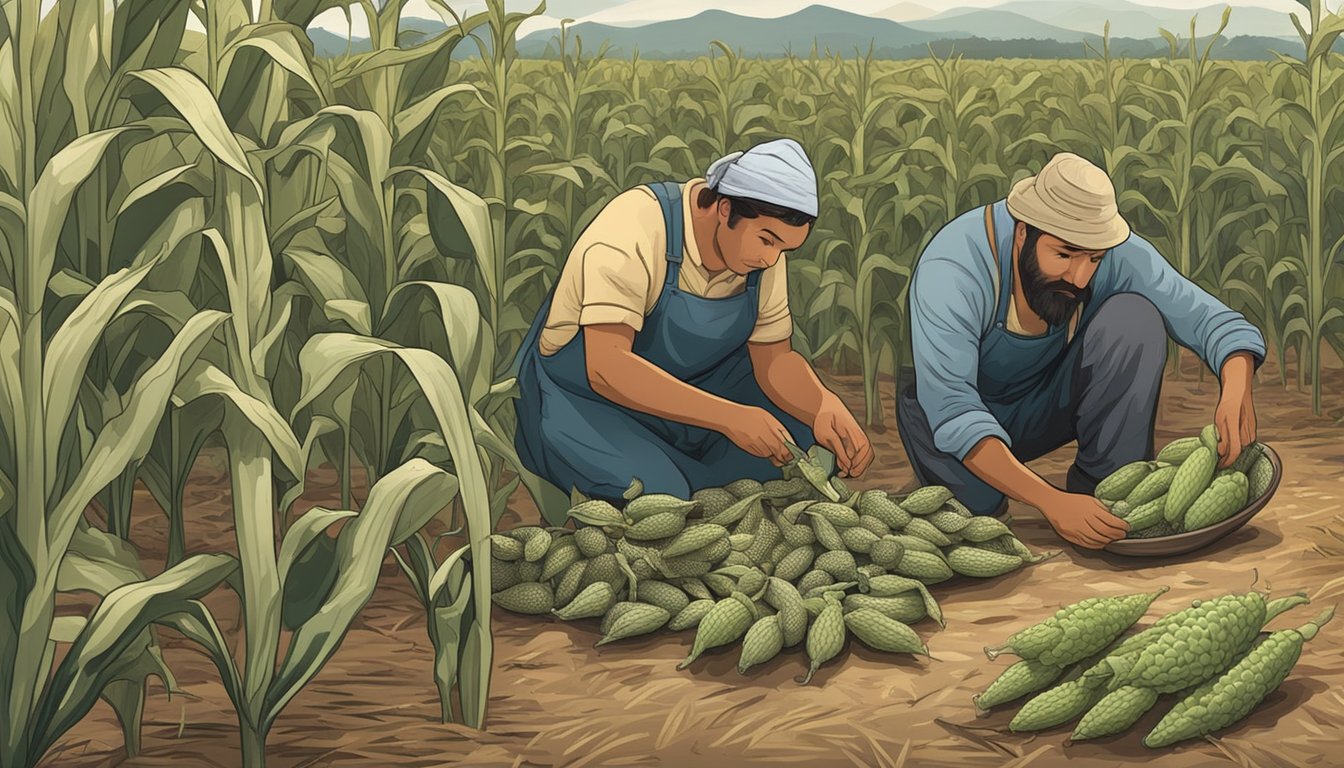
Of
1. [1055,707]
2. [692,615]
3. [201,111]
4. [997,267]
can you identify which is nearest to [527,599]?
[692,615]

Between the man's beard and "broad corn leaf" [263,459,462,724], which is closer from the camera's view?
"broad corn leaf" [263,459,462,724]

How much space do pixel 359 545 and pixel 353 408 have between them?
946 mm

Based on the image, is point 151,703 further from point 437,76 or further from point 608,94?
point 608,94

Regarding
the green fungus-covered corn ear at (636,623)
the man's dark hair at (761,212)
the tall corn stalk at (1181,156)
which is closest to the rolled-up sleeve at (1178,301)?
the man's dark hair at (761,212)

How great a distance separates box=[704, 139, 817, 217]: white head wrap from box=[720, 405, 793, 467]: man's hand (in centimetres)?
51

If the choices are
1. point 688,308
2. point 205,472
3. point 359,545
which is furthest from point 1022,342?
point 205,472

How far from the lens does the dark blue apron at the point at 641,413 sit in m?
3.39

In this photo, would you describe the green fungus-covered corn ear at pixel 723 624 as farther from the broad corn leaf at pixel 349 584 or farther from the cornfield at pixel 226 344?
the broad corn leaf at pixel 349 584

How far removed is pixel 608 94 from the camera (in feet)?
24.0

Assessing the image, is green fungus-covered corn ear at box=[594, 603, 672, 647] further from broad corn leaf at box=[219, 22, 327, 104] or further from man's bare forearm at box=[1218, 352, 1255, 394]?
man's bare forearm at box=[1218, 352, 1255, 394]

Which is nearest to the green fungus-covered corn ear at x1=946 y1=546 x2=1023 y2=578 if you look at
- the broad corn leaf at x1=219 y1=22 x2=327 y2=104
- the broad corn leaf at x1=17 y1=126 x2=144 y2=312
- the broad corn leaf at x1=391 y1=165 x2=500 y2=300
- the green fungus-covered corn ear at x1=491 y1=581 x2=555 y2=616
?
the green fungus-covered corn ear at x1=491 y1=581 x2=555 y2=616

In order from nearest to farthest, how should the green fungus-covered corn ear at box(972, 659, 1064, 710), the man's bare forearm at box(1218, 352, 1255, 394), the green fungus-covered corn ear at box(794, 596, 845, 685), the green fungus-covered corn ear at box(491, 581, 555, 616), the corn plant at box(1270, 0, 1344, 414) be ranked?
the green fungus-covered corn ear at box(972, 659, 1064, 710) → the green fungus-covered corn ear at box(794, 596, 845, 685) → the green fungus-covered corn ear at box(491, 581, 555, 616) → the man's bare forearm at box(1218, 352, 1255, 394) → the corn plant at box(1270, 0, 1344, 414)

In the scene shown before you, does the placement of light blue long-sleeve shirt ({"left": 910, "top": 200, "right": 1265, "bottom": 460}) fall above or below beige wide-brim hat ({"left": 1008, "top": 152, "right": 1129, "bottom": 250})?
below

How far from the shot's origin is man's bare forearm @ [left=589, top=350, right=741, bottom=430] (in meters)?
3.14
